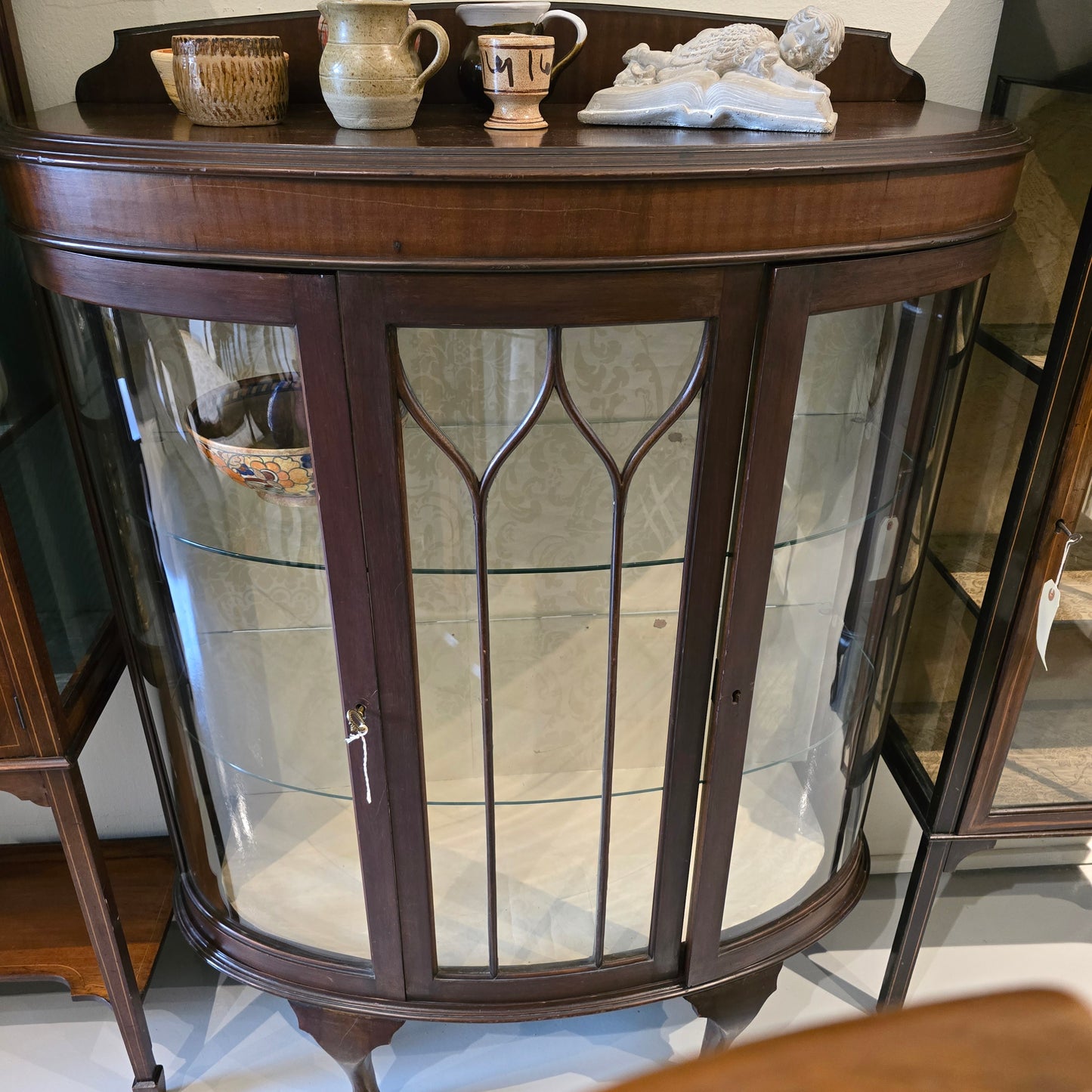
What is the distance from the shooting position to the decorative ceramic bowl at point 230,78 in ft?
2.30

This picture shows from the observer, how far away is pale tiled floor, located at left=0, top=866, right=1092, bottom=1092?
116 centimetres

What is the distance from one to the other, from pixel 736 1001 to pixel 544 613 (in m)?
0.54

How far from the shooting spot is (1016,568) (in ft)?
3.00

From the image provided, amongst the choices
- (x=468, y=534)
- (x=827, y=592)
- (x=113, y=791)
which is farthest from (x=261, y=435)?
(x=113, y=791)

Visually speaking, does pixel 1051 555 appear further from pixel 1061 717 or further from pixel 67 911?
pixel 67 911

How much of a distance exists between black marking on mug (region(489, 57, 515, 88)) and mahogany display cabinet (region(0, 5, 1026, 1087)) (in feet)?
0.16

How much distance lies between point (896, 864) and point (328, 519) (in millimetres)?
1163

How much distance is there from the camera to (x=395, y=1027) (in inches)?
39.1

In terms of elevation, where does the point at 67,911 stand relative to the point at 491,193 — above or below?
below

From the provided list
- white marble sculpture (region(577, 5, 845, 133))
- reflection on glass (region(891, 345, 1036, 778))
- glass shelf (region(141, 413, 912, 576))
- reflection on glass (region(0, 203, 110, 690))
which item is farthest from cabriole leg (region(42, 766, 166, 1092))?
reflection on glass (region(891, 345, 1036, 778))

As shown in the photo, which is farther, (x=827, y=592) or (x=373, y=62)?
(x=827, y=592)

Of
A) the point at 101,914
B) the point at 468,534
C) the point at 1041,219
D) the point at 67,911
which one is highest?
the point at 1041,219

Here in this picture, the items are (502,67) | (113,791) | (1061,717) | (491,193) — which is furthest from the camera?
(113,791)

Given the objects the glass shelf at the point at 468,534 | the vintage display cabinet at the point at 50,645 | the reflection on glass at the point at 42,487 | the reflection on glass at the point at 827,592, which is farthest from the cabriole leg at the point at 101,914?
the reflection on glass at the point at 827,592
